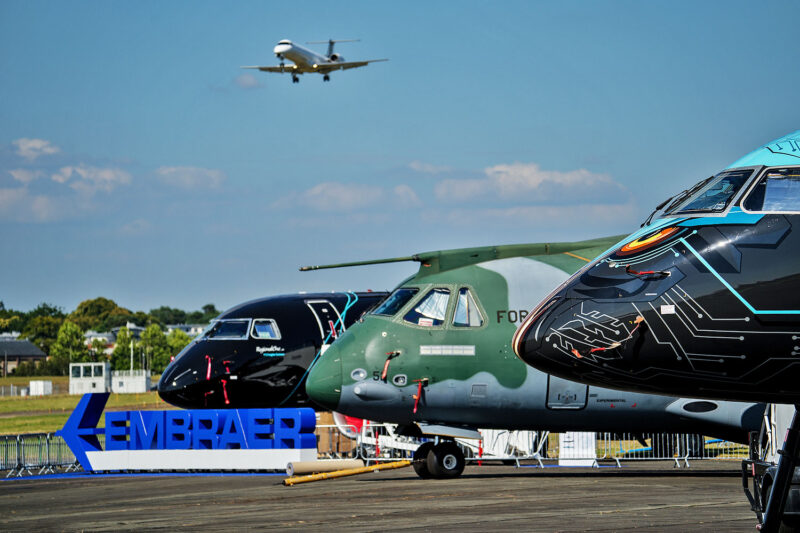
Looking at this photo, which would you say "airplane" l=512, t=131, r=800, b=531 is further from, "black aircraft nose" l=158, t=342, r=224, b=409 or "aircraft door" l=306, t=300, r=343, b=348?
"aircraft door" l=306, t=300, r=343, b=348

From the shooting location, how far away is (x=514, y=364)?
734 inches

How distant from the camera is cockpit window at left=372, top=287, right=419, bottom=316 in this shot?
1966 cm

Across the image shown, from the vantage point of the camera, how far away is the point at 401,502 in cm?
1602

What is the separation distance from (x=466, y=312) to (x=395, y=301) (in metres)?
1.34

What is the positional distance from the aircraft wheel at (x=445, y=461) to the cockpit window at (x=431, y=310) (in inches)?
90.8

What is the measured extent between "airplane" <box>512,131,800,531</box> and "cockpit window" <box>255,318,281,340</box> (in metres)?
17.8

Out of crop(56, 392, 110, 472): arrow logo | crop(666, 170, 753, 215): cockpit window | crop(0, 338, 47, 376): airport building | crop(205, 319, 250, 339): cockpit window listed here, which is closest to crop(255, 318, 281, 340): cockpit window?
crop(205, 319, 250, 339): cockpit window

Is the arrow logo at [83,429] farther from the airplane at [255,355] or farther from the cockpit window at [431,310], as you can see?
the cockpit window at [431,310]

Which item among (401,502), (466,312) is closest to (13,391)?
(466,312)

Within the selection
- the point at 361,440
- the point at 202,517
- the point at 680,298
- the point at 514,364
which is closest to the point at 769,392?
the point at 680,298

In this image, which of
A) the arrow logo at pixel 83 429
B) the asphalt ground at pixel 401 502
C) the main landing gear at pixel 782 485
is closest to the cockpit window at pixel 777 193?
the main landing gear at pixel 782 485

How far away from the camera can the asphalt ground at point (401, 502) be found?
44.1ft

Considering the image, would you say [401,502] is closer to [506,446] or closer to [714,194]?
[714,194]

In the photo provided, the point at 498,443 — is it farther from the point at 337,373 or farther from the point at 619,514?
the point at 619,514
